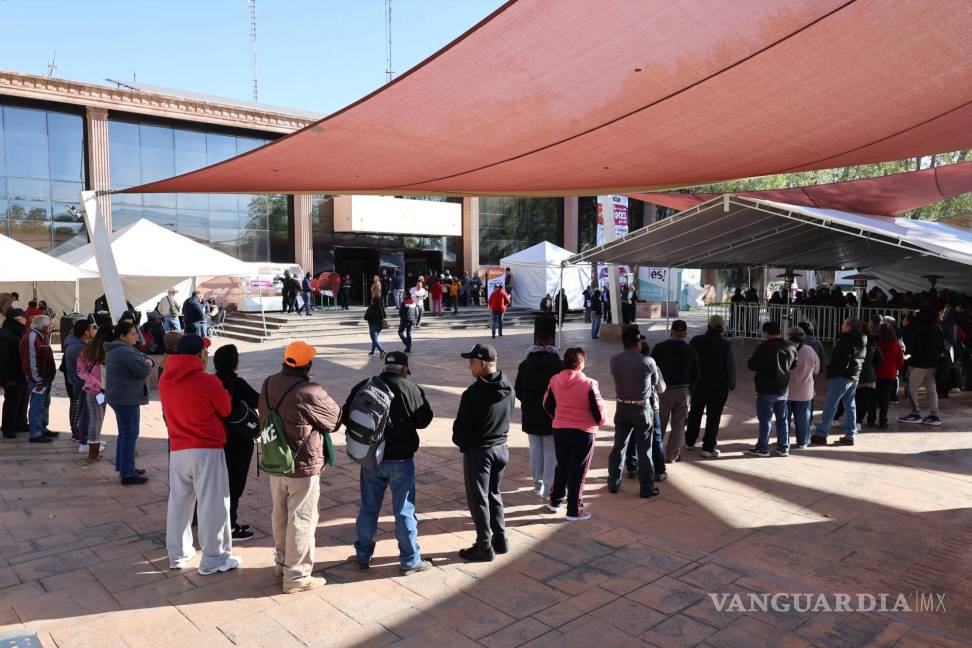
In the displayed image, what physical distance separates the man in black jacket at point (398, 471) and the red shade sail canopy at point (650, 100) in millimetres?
2507

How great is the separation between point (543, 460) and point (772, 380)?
271cm

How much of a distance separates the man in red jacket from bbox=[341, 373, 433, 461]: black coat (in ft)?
2.75

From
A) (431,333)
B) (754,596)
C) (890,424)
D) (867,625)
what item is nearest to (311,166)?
(754,596)

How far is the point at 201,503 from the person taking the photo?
4047mm

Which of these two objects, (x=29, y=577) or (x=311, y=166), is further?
(x=311, y=166)

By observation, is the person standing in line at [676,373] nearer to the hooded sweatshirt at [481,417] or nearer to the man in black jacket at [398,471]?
the hooded sweatshirt at [481,417]

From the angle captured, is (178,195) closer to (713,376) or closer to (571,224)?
(571,224)

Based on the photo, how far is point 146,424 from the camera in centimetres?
825

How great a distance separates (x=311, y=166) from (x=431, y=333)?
13356 millimetres

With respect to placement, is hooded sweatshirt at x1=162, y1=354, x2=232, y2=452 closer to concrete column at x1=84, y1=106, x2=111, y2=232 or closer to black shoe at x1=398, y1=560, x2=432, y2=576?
black shoe at x1=398, y1=560, x2=432, y2=576

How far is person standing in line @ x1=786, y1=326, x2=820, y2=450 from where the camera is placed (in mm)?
6785

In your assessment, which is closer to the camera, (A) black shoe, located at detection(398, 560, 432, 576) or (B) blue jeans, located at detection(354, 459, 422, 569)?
(B) blue jeans, located at detection(354, 459, 422, 569)

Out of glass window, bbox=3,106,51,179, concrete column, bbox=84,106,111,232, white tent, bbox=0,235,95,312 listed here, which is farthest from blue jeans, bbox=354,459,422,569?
glass window, bbox=3,106,51,179

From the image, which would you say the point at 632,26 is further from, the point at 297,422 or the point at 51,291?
the point at 51,291
